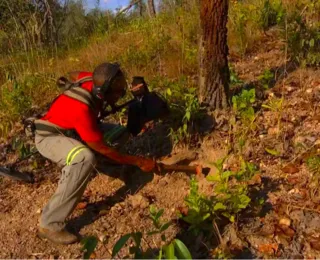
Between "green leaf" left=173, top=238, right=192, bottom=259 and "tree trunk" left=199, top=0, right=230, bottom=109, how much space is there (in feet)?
6.00

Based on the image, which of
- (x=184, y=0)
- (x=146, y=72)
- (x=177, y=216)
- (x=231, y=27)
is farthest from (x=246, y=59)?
(x=177, y=216)

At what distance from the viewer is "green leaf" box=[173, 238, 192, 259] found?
1.96 m

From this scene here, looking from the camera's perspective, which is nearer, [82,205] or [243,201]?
[243,201]

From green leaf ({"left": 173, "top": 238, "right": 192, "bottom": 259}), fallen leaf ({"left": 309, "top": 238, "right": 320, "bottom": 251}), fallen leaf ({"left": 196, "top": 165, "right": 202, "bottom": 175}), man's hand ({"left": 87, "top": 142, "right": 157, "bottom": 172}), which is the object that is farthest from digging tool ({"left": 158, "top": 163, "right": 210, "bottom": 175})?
green leaf ({"left": 173, "top": 238, "right": 192, "bottom": 259})

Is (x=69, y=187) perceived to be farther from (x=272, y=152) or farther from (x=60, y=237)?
(x=272, y=152)

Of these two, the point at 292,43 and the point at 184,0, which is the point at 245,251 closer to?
the point at 292,43

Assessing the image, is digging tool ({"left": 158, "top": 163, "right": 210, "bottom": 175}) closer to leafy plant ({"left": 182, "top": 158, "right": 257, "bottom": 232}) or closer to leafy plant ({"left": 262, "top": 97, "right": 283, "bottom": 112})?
leafy plant ({"left": 182, "top": 158, "right": 257, "bottom": 232})

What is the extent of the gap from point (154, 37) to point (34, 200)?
8.53 ft

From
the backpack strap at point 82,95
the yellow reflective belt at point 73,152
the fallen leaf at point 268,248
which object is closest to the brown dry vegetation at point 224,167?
the fallen leaf at point 268,248

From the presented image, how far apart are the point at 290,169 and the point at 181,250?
1374 millimetres

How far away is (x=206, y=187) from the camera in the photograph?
3.10 metres

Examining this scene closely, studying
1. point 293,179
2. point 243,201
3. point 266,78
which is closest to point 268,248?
point 243,201

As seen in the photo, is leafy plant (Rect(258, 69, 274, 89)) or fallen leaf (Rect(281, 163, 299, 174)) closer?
fallen leaf (Rect(281, 163, 299, 174))

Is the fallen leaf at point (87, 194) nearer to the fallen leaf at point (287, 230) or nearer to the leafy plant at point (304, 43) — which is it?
the fallen leaf at point (287, 230)
